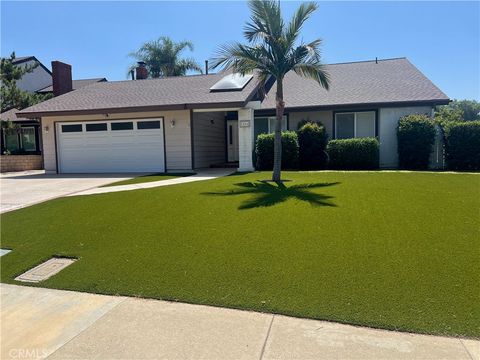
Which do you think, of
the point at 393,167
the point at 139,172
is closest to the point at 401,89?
the point at 393,167

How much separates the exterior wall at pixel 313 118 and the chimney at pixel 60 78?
45.2 feet

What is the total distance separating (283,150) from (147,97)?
23.0 ft

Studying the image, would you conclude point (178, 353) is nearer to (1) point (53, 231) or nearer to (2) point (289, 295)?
(2) point (289, 295)

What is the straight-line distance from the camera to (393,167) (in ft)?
53.1

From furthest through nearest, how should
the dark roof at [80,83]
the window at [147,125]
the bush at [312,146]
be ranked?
the dark roof at [80,83], the window at [147,125], the bush at [312,146]

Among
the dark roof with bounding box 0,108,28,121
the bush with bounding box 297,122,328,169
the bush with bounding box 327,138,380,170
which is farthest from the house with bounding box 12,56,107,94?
the bush with bounding box 327,138,380,170

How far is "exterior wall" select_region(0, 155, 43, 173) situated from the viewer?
21.1 meters

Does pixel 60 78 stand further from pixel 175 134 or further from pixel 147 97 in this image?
pixel 175 134

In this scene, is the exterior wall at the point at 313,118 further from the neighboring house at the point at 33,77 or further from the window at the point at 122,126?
the neighboring house at the point at 33,77

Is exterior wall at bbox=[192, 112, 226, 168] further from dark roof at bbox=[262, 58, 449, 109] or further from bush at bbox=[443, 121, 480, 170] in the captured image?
bush at bbox=[443, 121, 480, 170]

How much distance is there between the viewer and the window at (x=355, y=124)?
54.7 feet

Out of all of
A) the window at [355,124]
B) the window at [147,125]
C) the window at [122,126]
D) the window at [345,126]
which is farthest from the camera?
the window at [122,126]

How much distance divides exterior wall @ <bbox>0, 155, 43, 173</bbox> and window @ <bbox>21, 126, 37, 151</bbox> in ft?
15.0

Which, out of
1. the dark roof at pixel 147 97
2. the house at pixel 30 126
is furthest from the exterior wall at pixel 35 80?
the dark roof at pixel 147 97
